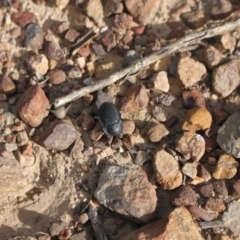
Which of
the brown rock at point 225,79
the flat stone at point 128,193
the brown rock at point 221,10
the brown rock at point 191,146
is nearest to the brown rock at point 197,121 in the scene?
the brown rock at point 191,146

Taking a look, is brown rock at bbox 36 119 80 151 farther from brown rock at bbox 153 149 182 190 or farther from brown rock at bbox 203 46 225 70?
brown rock at bbox 203 46 225 70

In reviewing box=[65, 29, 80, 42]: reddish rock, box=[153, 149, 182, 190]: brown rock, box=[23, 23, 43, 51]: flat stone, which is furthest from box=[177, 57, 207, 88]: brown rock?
box=[23, 23, 43, 51]: flat stone

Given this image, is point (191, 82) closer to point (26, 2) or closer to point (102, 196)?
point (102, 196)

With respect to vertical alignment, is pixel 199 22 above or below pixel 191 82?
above

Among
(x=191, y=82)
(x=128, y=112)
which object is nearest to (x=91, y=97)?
(x=128, y=112)

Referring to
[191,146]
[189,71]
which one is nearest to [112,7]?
[189,71]

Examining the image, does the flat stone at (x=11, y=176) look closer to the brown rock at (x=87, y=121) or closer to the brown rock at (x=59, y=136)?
the brown rock at (x=59, y=136)
